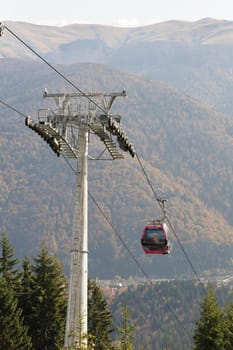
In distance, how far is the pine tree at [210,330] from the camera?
46312mm

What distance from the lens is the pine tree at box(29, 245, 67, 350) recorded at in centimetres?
4991

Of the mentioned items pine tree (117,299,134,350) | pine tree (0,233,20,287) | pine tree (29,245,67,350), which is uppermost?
pine tree (0,233,20,287)

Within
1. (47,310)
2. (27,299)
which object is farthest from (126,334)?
(27,299)

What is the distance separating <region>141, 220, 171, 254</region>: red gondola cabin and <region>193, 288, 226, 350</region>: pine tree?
11.0 metres

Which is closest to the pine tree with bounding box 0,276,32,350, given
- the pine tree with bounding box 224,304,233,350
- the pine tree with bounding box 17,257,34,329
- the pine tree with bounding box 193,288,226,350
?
the pine tree with bounding box 17,257,34,329

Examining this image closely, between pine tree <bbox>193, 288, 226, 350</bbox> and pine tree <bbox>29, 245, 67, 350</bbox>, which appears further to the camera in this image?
pine tree <bbox>29, 245, 67, 350</bbox>

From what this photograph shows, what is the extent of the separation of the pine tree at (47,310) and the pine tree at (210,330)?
29.5 ft

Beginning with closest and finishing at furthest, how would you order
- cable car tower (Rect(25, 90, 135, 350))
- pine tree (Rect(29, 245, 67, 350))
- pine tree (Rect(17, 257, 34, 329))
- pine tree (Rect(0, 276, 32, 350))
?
cable car tower (Rect(25, 90, 135, 350))
pine tree (Rect(0, 276, 32, 350))
pine tree (Rect(29, 245, 67, 350))
pine tree (Rect(17, 257, 34, 329))

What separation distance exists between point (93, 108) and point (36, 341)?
2632 cm

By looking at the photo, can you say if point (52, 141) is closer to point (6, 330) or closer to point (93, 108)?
point (93, 108)

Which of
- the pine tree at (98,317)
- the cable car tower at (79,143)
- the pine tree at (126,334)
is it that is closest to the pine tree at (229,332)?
the pine tree at (126,334)

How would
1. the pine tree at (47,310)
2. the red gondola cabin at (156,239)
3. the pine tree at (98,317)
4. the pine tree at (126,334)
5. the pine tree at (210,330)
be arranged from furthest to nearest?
the pine tree at (98,317)
the pine tree at (47,310)
the pine tree at (210,330)
the red gondola cabin at (156,239)
the pine tree at (126,334)

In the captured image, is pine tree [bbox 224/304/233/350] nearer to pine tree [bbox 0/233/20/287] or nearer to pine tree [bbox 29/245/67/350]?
pine tree [bbox 29/245/67/350]

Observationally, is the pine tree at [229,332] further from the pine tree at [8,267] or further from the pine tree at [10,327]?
the pine tree at [8,267]
